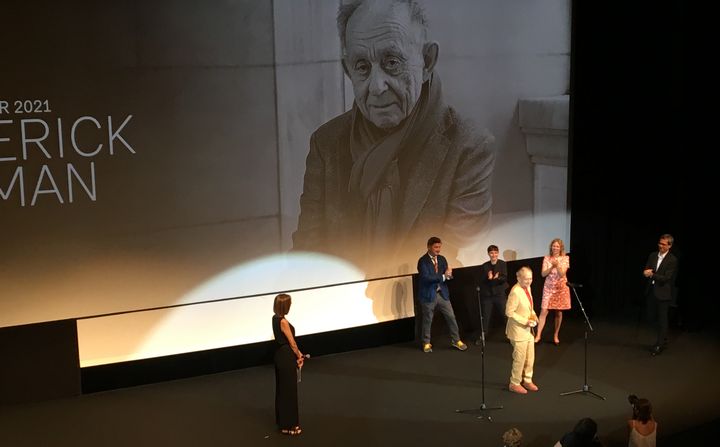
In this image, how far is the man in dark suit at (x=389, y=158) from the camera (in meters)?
9.45

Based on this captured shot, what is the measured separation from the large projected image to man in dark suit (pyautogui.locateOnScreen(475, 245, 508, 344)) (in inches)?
13.1

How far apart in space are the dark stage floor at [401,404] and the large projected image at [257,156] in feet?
1.79

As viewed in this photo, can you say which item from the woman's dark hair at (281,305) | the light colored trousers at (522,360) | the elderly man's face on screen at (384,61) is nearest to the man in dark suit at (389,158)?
the elderly man's face on screen at (384,61)

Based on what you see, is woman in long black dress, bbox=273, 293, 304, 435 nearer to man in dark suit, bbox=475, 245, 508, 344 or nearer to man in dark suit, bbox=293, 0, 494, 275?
man in dark suit, bbox=293, 0, 494, 275

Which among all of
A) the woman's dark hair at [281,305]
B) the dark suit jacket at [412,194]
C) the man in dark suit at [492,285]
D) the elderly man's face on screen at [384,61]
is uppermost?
the elderly man's face on screen at [384,61]

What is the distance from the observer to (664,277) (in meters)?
9.79

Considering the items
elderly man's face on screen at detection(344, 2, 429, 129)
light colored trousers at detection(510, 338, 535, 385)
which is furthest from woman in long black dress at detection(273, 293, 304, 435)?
elderly man's face on screen at detection(344, 2, 429, 129)

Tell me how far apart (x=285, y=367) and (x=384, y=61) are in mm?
3192

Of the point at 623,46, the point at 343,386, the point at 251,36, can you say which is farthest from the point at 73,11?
the point at 623,46

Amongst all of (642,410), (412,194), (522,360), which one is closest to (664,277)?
(522,360)

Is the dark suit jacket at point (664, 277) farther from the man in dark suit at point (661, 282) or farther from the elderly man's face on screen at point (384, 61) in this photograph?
the elderly man's face on screen at point (384, 61)

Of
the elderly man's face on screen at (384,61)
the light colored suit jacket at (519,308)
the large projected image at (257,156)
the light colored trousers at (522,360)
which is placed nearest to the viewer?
the large projected image at (257,156)

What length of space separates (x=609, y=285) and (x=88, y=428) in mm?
5978

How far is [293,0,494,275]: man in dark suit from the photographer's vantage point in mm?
9453
